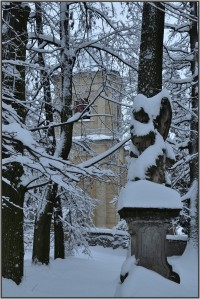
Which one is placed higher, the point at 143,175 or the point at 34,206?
the point at 143,175

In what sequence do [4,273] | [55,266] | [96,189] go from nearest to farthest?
1. [4,273]
2. [55,266]
3. [96,189]

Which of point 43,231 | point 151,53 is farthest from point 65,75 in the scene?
point 43,231

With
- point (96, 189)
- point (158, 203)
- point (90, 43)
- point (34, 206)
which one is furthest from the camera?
point (96, 189)

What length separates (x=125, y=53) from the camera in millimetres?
10586

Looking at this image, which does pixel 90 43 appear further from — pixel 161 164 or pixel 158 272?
pixel 158 272

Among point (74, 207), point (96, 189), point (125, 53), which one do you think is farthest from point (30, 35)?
point (96, 189)

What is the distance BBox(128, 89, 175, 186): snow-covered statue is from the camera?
589cm

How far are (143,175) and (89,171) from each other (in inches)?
30.6

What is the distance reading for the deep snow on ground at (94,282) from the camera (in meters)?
5.14

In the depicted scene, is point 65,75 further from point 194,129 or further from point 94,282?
point 194,129

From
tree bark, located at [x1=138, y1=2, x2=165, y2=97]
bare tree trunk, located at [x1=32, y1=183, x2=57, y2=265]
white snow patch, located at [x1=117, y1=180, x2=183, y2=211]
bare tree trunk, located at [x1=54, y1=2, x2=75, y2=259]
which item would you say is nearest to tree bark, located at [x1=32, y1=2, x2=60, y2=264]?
bare tree trunk, located at [x1=32, y1=183, x2=57, y2=265]

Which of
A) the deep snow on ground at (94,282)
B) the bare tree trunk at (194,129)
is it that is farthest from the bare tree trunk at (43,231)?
the bare tree trunk at (194,129)

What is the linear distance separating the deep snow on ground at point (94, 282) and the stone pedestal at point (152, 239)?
18 centimetres

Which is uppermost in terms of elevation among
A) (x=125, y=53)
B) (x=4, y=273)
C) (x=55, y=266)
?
(x=125, y=53)
